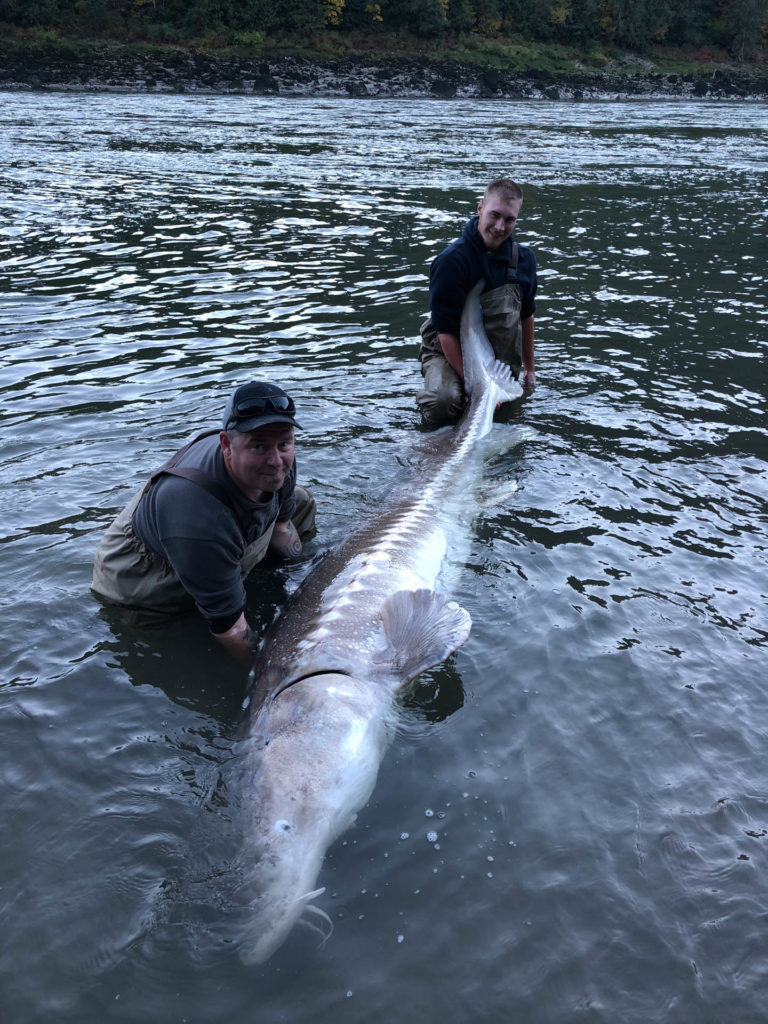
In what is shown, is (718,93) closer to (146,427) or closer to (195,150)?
(195,150)

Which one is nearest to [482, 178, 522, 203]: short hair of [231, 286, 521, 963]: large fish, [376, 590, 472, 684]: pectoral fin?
[231, 286, 521, 963]: large fish

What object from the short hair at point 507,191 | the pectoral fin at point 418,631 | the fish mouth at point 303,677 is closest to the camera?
the fish mouth at point 303,677

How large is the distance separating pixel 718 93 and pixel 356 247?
5778cm

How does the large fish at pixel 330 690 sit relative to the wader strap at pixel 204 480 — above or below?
below

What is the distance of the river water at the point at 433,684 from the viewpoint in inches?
124

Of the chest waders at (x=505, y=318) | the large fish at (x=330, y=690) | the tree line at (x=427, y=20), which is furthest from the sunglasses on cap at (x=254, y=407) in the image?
the tree line at (x=427, y=20)

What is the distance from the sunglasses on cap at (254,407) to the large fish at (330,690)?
1.27 meters

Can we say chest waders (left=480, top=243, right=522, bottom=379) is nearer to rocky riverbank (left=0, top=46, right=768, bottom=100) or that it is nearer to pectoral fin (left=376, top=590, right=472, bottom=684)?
pectoral fin (left=376, top=590, right=472, bottom=684)

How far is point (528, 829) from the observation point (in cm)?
371

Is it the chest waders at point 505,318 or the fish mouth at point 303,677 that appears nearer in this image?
the fish mouth at point 303,677

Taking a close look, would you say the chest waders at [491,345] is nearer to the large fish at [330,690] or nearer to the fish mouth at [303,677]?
the large fish at [330,690]

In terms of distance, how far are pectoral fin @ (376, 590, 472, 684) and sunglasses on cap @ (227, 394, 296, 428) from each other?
1.36 m

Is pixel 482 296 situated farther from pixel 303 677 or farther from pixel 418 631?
pixel 303 677

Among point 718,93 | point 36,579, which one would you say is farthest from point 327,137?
point 718,93
